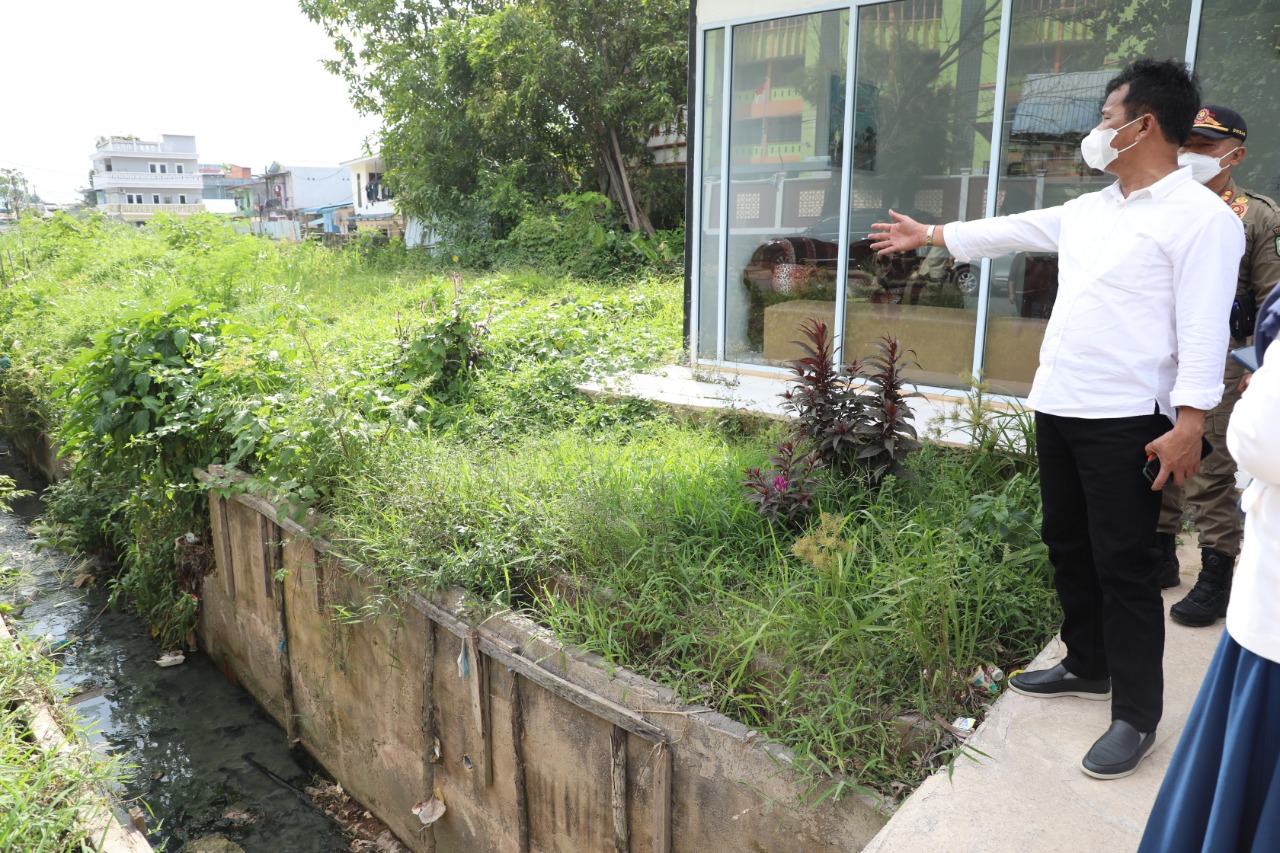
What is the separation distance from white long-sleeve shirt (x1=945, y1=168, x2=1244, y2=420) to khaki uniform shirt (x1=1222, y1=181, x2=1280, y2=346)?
1100 mm

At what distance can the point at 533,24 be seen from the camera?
48.5 feet

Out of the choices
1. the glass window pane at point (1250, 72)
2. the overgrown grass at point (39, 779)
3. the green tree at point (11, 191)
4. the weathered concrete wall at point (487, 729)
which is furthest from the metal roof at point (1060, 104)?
the green tree at point (11, 191)

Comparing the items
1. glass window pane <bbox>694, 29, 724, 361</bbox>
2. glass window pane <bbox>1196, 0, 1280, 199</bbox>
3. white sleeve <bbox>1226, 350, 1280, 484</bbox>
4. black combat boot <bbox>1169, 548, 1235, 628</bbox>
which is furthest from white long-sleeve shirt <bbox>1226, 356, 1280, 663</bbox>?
glass window pane <bbox>694, 29, 724, 361</bbox>

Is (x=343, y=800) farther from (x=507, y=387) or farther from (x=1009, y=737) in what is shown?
(x=1009, y=737)

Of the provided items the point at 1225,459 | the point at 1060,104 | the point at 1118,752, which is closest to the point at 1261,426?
the point at 1118,752

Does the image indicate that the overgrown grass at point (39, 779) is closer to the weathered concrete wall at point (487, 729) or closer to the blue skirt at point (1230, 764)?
the weathered concrete wall at point (487, 729)

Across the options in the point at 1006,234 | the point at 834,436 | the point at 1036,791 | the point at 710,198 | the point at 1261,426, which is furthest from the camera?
the point at 710,198

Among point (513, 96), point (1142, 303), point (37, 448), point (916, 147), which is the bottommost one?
point (37, 448)

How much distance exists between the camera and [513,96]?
1531 centimetres

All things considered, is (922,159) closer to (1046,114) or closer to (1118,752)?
(1046,114)

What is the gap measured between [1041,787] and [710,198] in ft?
18.2

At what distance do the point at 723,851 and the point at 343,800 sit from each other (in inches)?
132

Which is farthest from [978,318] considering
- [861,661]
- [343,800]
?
[343,800]

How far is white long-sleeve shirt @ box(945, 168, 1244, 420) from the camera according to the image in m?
2.30
